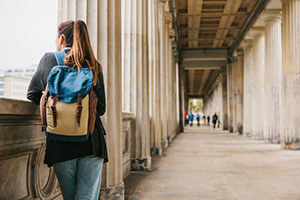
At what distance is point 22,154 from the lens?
3154 millimetres

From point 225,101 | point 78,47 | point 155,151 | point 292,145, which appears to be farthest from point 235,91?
point 78,47

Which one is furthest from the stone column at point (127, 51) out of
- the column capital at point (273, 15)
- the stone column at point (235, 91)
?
the stone column at point (235, 91)

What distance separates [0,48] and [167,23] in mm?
16100

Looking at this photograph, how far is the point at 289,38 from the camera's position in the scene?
1441 cm

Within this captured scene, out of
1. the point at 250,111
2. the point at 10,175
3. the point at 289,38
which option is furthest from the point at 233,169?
the point at 250,111

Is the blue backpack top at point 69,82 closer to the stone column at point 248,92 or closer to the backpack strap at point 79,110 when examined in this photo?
the backpack strap at point 79,110

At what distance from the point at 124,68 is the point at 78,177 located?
584 centimetres

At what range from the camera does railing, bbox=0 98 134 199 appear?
2.79m

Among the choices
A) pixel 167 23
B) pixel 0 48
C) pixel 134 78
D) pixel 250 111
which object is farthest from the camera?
pixel 250 111

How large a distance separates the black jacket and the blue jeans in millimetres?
67

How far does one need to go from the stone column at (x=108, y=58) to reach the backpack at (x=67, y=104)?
2302 mm

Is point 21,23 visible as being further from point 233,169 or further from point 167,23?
point 167,23

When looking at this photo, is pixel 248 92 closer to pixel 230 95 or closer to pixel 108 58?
pixel 230 95

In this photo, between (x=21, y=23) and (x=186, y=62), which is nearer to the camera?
(x=21, y=23)
